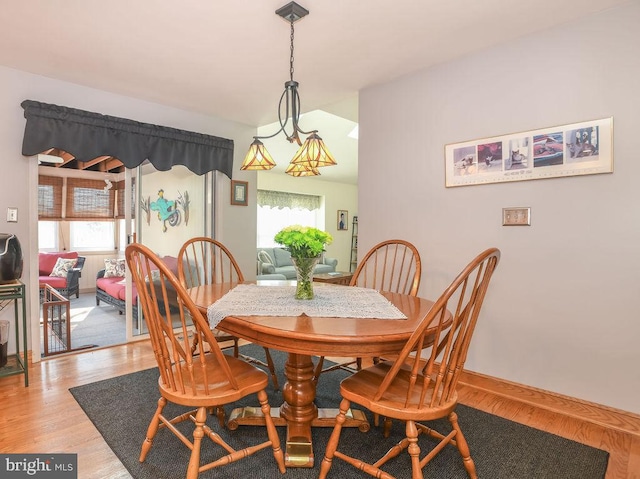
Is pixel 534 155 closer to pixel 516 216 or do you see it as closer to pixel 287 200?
pixel 516 216

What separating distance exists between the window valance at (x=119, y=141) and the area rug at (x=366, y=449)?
196cm

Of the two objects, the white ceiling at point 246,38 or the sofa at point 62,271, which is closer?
the white ceiling at point 246,38

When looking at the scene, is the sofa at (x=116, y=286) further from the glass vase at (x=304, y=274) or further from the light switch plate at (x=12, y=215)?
the glass vase at (x=304, y=274)

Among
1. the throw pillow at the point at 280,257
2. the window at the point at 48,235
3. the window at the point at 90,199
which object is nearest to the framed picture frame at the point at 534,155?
the throw pillow at the point at 280,257

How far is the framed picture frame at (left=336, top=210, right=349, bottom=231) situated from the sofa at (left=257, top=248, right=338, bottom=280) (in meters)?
1.20

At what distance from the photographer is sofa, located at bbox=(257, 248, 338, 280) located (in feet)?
22.5

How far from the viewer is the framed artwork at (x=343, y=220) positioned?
926 cm

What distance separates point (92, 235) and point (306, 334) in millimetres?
6867

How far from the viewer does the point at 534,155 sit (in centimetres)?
Answer: 235

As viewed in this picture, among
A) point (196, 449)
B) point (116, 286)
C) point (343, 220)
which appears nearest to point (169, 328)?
point (196, 449)

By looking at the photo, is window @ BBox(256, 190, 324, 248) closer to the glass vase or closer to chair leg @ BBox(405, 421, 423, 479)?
the glass vase

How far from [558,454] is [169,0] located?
9.87ft

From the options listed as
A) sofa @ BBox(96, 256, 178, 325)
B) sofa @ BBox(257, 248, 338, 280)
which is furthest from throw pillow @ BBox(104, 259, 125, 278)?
sofa @ BBox(257, 248, 338, 280)

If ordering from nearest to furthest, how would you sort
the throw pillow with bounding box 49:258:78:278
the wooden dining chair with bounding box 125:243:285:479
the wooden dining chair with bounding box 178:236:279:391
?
1. the wooden dining chair with bounding box 125:243:285:479
2. the wooden dining chair with bounding box 178:236:279:391
3. the throw pillow with bounding box 49:258:78:278
